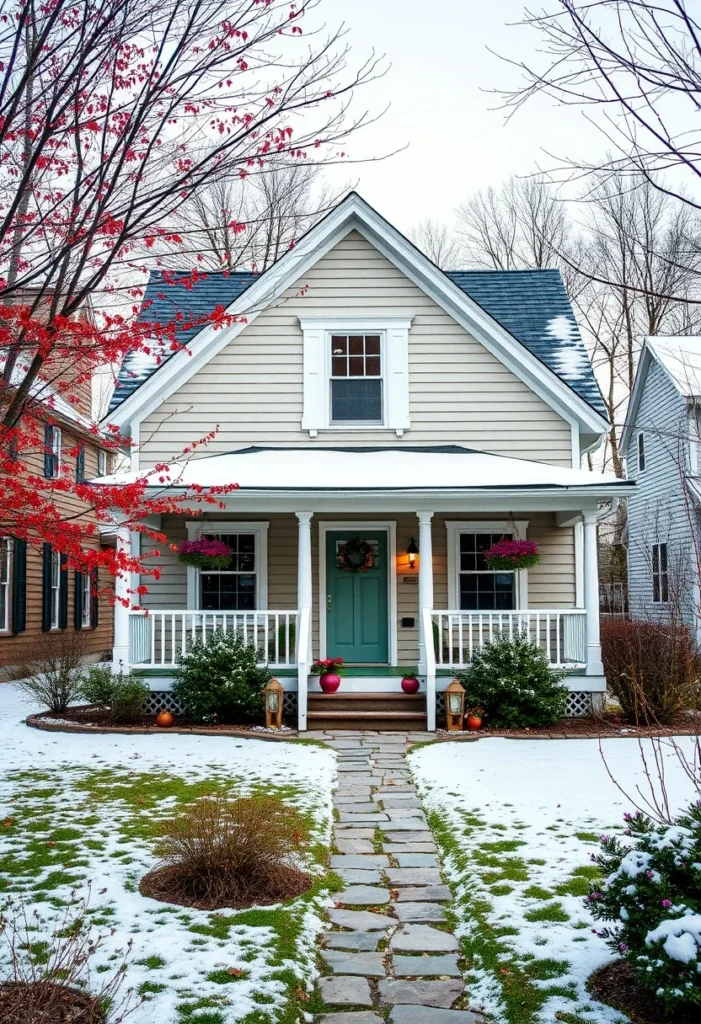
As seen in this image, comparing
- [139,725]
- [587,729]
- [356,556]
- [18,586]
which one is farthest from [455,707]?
[18,586]

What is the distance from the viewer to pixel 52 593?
19031 mm

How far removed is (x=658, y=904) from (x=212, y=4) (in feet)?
15.2

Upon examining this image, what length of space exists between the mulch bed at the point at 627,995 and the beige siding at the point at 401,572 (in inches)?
366

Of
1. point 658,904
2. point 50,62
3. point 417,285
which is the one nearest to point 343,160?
point 50,62

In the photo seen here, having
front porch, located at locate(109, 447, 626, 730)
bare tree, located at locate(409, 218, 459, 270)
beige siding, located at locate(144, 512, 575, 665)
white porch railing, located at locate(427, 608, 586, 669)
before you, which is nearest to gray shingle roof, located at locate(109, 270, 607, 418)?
front porch, located at locate(109, 447, 626, 730)

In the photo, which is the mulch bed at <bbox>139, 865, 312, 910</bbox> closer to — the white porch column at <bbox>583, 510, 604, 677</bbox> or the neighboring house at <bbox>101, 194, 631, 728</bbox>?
the white porch column at <bbox>583, 510, 604, 677</bbox>

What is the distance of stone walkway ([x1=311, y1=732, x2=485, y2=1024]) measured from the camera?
4016mm

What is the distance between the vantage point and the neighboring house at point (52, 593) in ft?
53.0

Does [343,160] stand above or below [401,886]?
above

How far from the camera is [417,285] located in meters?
13.9

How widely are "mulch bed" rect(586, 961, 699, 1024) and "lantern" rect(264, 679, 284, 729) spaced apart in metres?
7.32

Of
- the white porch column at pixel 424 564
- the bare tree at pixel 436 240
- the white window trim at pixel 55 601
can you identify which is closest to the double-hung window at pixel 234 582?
the white porch column at pixel 424 564

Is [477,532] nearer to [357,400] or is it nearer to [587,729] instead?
[357,400]

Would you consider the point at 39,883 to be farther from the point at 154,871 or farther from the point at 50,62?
the point at 50,62
